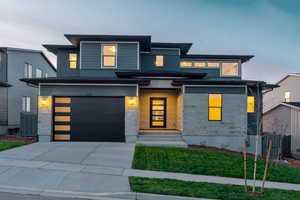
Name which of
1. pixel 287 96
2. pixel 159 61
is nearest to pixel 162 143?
pixel 159 61

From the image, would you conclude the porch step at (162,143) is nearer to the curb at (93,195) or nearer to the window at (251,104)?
the window at (251,104)

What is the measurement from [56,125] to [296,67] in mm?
84378

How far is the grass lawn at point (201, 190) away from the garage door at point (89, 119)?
23.5 ft

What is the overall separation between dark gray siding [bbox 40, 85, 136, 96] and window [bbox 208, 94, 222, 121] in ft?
16.1

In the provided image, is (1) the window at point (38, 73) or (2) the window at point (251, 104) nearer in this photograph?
(2) the window at point (251, 104)

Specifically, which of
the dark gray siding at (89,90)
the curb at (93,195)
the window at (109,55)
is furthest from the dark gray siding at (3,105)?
the curb at (93,195)

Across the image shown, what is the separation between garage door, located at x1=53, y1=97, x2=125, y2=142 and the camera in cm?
1356

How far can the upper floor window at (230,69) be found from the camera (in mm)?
22297

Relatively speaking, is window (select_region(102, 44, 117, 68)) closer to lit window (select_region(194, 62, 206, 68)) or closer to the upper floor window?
lit window (select_region(194, 62, 206, 68))

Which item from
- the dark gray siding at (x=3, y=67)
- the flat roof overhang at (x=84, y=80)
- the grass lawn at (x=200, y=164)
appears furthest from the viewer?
the dark gray siding at (x=3, y=67)

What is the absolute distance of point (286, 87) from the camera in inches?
1166

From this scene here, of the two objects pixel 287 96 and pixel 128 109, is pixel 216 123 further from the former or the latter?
pixel 287 96

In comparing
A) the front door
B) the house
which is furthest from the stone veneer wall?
the front door

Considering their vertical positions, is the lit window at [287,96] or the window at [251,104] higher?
the lit window at [287,96]
